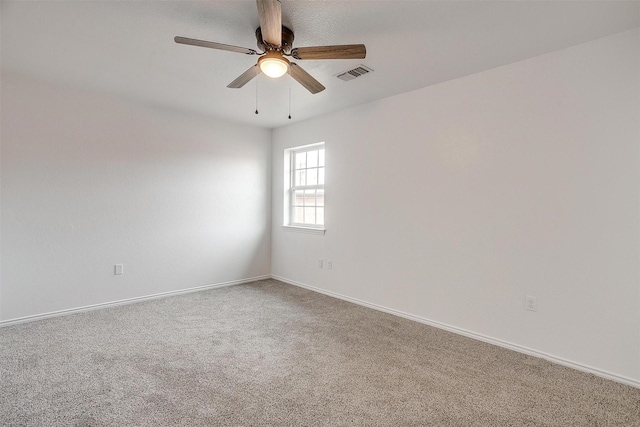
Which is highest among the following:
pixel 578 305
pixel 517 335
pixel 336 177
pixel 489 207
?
pixel 336 177

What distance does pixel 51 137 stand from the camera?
3297 mm

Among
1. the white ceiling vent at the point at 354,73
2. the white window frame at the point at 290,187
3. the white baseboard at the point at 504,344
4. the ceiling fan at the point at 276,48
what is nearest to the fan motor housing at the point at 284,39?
the ceiling fan at the point at 276,48

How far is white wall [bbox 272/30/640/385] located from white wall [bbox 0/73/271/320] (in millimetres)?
1782


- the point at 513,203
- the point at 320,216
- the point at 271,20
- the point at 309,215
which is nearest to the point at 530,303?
the point at 513,203

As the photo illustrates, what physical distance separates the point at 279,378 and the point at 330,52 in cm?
220

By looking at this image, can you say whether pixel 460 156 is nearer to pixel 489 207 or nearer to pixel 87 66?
pixel 489 207

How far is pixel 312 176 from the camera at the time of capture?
470cm

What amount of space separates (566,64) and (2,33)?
13.8 ft

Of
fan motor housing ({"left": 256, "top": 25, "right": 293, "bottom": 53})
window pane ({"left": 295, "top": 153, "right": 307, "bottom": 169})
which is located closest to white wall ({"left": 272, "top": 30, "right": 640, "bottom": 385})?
window pane ({"left": 295, "top": 153, "right": 307, "bottom": 169})

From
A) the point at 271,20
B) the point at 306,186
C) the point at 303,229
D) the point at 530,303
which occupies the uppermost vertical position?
the point at 271,20

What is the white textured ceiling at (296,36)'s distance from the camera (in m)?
1.98

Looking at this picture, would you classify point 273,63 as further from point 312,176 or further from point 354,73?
point 312,176

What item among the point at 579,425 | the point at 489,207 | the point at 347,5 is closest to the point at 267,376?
the point at 579,425

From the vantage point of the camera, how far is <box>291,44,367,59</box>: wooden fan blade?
6.33 feet
